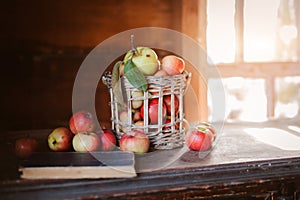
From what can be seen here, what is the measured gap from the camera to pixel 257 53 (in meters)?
2.75

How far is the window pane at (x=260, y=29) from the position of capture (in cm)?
269

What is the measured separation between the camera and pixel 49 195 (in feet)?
2.67

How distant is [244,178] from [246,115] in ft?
6.74

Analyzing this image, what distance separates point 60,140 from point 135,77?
0.95ft

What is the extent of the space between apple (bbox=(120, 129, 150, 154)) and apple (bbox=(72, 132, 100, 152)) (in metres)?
0.07

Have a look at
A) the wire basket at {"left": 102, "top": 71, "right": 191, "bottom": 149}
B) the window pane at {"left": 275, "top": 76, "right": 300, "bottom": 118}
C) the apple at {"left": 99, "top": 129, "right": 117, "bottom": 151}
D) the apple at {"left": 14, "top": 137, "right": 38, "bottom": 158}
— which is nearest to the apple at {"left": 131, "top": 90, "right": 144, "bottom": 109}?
the wire basket at {"left": 102, "top": 71, "right": 191, "bottom": 149}

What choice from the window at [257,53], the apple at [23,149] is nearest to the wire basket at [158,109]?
the apple at [23,149]

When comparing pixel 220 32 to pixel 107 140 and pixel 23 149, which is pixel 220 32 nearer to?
pixel 107 140

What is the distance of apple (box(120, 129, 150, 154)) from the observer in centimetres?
99

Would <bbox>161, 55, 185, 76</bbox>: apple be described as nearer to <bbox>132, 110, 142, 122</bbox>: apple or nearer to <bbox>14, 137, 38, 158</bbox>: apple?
<bbox>132, 110, 142, 122</bbox>: apple

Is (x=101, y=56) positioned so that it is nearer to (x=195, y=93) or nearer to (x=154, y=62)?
(x=195, y=93)

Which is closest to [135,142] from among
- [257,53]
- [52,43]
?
[52,43]

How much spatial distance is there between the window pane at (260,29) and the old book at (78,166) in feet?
6.70

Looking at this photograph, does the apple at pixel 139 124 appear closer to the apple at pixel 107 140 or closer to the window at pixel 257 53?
the apple at pixel 107 140
